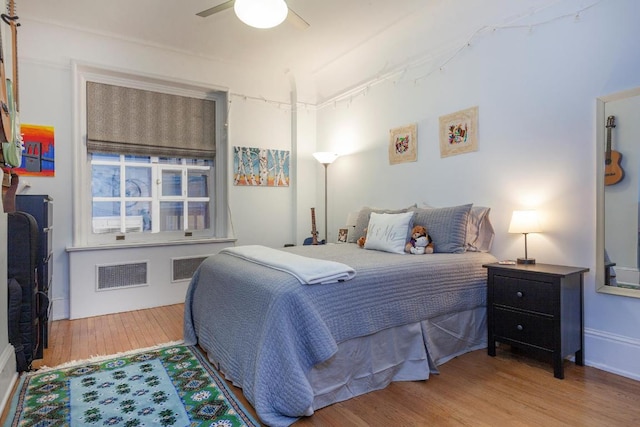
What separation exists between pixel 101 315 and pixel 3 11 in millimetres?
2650

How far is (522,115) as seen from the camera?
273 cm

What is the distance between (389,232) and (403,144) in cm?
114

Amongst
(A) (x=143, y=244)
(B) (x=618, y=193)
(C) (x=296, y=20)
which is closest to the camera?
(B) (x=618, y=193)

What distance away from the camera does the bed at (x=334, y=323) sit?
1748 mm

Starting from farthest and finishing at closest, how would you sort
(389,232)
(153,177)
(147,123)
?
1. (153,177)
2. (147,123)
3. (389,232)

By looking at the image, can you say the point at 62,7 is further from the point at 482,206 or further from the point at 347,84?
the point at 482,206

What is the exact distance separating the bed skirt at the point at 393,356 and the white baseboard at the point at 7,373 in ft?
5.15

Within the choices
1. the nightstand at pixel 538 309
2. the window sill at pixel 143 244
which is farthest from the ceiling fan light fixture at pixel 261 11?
the window sill at pixel 143 244

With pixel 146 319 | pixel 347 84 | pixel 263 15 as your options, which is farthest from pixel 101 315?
pixel 347 84

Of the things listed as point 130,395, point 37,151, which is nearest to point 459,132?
point 130,395

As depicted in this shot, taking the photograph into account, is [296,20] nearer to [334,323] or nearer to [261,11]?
[261,11]

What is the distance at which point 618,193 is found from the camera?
2260 millimetres

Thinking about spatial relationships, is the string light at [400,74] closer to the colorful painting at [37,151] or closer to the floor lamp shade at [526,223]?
the floor lamp shade at [526,223]

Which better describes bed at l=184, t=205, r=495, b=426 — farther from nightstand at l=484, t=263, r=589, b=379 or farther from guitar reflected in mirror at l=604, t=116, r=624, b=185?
guitar reflected in mirror at l=604, t=116, r=624, b=185
